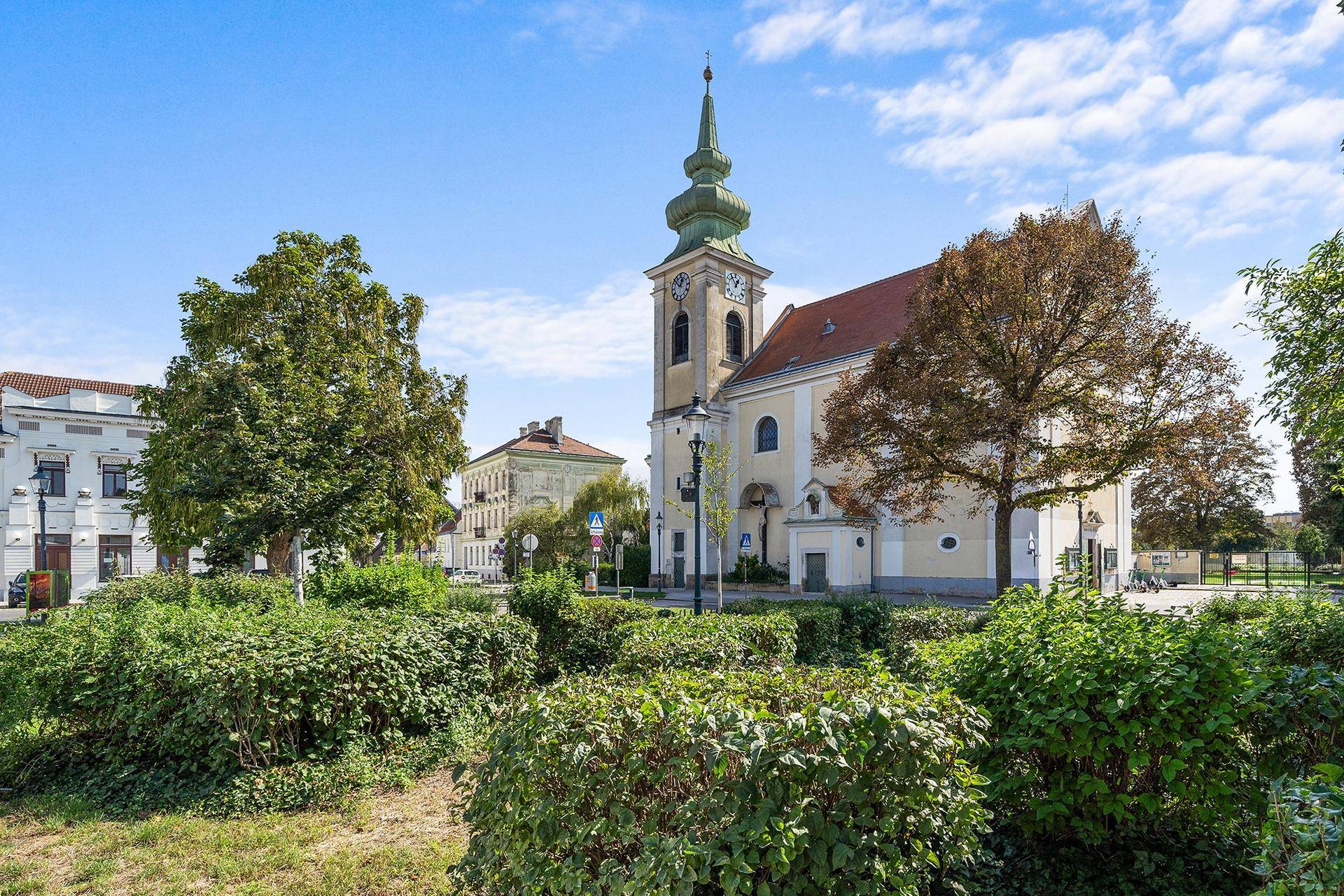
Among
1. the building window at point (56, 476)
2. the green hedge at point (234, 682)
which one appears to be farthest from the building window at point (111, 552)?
the green hedge at point (234, 682)

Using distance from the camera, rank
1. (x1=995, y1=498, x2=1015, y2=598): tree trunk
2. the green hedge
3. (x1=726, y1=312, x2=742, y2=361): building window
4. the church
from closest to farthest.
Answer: the green hedge < (x1=995, y1=498, x2=1015, y2=598): tree trunk < the church < (x1=726, y1=312, x2=742, y2=361): building window

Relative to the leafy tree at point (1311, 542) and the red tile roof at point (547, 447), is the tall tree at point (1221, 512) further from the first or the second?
the red tile roof at point (547, 447)

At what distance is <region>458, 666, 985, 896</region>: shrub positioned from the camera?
2.73m

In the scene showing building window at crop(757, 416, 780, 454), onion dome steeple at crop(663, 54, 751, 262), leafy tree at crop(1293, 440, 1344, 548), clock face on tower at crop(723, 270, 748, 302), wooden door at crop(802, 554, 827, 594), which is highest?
onion dome steeple at crop(663, 54, 751, 262)

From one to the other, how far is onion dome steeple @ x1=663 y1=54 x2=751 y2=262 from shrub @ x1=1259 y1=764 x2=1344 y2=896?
134 ft

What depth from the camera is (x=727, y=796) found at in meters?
2.79

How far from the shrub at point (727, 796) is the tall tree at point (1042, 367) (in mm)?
14642

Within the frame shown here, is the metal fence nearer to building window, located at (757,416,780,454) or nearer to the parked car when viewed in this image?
building window, located at (757,416,780,454)

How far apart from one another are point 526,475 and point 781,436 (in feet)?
113

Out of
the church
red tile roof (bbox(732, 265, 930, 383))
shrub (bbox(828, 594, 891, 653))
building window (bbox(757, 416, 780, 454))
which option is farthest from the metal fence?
shrub (bbox(828, 594, 891, 653))

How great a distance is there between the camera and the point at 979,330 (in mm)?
17141

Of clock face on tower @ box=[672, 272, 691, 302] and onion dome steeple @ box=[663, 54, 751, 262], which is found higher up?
onion dome steeple @ box=[663, 54, 751, 262]

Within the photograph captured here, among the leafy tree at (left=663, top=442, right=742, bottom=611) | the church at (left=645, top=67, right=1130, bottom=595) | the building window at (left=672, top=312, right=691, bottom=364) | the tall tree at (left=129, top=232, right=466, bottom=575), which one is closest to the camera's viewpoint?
the tall tree at (left=129, top=232, right=466, bottom=575)

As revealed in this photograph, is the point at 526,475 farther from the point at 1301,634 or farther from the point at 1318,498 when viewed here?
the point at 1301,634
